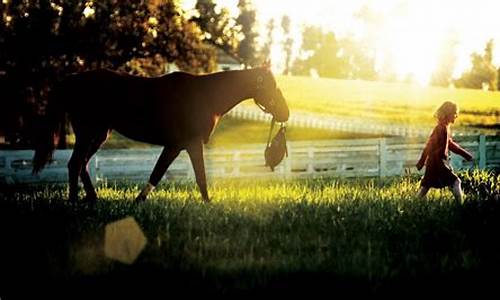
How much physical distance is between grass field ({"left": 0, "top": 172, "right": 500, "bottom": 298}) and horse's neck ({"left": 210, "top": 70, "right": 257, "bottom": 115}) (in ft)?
4.95

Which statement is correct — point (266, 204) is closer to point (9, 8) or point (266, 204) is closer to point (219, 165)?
point (219, 165)

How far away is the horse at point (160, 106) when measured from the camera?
1052 centimetres

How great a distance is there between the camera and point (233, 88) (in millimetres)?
10859

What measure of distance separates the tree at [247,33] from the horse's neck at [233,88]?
6342 cm

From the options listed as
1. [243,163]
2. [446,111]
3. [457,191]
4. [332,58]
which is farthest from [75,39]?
[332,58]

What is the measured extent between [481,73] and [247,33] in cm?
2771

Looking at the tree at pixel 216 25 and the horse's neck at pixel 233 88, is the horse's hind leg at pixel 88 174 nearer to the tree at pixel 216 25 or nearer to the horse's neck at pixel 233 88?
the horse's neck at pixel 233 88

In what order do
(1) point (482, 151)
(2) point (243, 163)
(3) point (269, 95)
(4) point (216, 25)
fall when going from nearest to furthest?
(3) point (269, 95) → (2) point (243, 163) → (1) point (482, 151) → (4) point (216, 25)

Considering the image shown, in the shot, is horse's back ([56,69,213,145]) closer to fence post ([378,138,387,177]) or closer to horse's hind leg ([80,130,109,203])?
horse's hind leg ([80,130,109,203])

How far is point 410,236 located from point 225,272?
250cm

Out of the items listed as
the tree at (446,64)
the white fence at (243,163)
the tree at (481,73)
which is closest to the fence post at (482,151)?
the white fence at (243,163)

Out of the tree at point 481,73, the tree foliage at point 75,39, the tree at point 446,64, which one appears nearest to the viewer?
the tree foliage at point 75,39

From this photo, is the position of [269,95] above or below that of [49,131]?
above

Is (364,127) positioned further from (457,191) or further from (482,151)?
(457,191)
